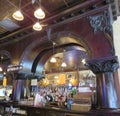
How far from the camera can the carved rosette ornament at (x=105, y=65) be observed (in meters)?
2.72

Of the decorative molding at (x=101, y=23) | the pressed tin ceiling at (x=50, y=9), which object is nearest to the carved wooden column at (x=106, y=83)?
the decorative molding at (x=101, y=23)

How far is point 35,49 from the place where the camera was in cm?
436

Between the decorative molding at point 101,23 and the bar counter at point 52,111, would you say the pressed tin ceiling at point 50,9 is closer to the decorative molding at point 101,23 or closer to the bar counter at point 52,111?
the decorative molding at point 101,23

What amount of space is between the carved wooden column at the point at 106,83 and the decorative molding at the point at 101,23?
658 millimetres

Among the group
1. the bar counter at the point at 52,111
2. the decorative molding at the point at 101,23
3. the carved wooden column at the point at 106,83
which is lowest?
the bar counter at the point at 52,111

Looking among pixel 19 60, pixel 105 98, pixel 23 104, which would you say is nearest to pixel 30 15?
pixel 19 60

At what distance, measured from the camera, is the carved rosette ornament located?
272cm

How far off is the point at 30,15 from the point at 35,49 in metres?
1.07

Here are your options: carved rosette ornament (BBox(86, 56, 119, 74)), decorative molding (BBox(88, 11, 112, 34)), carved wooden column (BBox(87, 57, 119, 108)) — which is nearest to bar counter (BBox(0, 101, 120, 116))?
carved wooden column (BBox(87, 57, 119, 108))

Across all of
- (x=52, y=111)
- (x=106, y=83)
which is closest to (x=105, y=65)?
(x=106, y=83)

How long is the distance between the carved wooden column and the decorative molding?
0.66 m

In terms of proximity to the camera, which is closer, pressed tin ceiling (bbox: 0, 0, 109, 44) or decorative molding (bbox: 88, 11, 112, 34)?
decorative molding (bbox: 88, 11, 112, 34)

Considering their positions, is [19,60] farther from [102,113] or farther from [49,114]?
[102,113]

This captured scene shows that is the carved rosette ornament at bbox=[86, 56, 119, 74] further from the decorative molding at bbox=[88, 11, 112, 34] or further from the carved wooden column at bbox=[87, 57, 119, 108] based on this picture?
the decorative molding at bbox=[88, 11, 112, 34]
